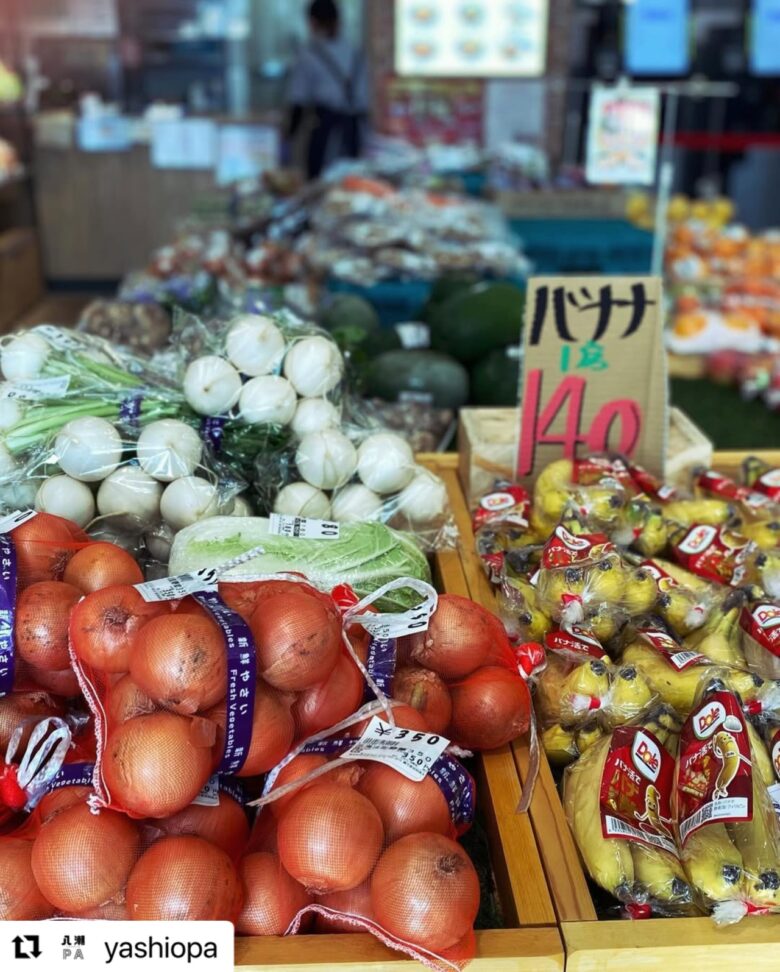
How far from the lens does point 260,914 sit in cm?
92

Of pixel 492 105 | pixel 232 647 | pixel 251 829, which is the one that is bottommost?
pixel 251 829

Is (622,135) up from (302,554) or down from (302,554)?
up

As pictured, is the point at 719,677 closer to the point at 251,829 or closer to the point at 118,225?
the point at 251,829

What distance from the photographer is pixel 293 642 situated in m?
0.99

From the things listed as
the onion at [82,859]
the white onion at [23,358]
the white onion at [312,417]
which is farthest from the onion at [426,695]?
the white onion at [23,358]

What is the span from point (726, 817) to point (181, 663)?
0.62 m

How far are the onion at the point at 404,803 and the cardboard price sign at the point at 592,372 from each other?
98cm

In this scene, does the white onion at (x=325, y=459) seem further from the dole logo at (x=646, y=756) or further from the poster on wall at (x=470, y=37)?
the poster on wall at (x=470, y=37)

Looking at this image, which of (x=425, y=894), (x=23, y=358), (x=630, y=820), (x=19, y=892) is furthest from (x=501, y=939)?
(x=23, y=358)

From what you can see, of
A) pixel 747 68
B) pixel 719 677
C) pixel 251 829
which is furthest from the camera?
pixel 747 68

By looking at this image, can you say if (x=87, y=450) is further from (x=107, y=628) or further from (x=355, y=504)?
(x=107, y=628)

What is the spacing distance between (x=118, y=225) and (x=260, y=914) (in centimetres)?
684

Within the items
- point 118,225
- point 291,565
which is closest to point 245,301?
point 291,565

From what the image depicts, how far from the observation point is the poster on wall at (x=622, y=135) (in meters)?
3.74
